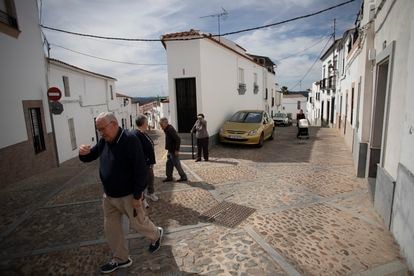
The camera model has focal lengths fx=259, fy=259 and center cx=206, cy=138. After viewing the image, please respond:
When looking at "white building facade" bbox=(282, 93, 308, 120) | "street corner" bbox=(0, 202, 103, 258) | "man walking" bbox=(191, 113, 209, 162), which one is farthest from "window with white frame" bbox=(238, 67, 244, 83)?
"white building facade" bbox=(282, 93, 308, 120)

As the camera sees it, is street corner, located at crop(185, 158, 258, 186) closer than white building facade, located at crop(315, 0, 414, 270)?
No

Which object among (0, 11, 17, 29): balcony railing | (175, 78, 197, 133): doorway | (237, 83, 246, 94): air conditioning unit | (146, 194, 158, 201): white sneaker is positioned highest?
(0, 11, 17, 29): balcony railing

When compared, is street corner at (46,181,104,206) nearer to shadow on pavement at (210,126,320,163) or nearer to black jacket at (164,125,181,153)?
black jacket at (164,125,181,153)

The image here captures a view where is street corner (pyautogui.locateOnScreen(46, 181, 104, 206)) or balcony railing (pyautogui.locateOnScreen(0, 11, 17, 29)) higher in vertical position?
balcony railing (pyautogui.locateOnScreen(0, 11, 17, 29))

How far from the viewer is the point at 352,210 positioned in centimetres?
448

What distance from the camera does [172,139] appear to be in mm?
5887

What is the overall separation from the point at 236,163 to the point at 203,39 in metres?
4.87

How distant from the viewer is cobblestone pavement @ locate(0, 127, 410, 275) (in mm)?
3104

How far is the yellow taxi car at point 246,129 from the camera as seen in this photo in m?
10.2

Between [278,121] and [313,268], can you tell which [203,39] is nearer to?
[313,268]

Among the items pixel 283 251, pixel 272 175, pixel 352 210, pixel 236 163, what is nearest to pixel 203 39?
pixel 236 163

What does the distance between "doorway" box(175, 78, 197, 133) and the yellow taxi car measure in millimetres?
1492

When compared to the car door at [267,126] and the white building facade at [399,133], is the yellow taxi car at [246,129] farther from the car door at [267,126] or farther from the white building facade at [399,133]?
the white building facade at [399,133]

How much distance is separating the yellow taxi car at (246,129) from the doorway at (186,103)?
4.90 feet
